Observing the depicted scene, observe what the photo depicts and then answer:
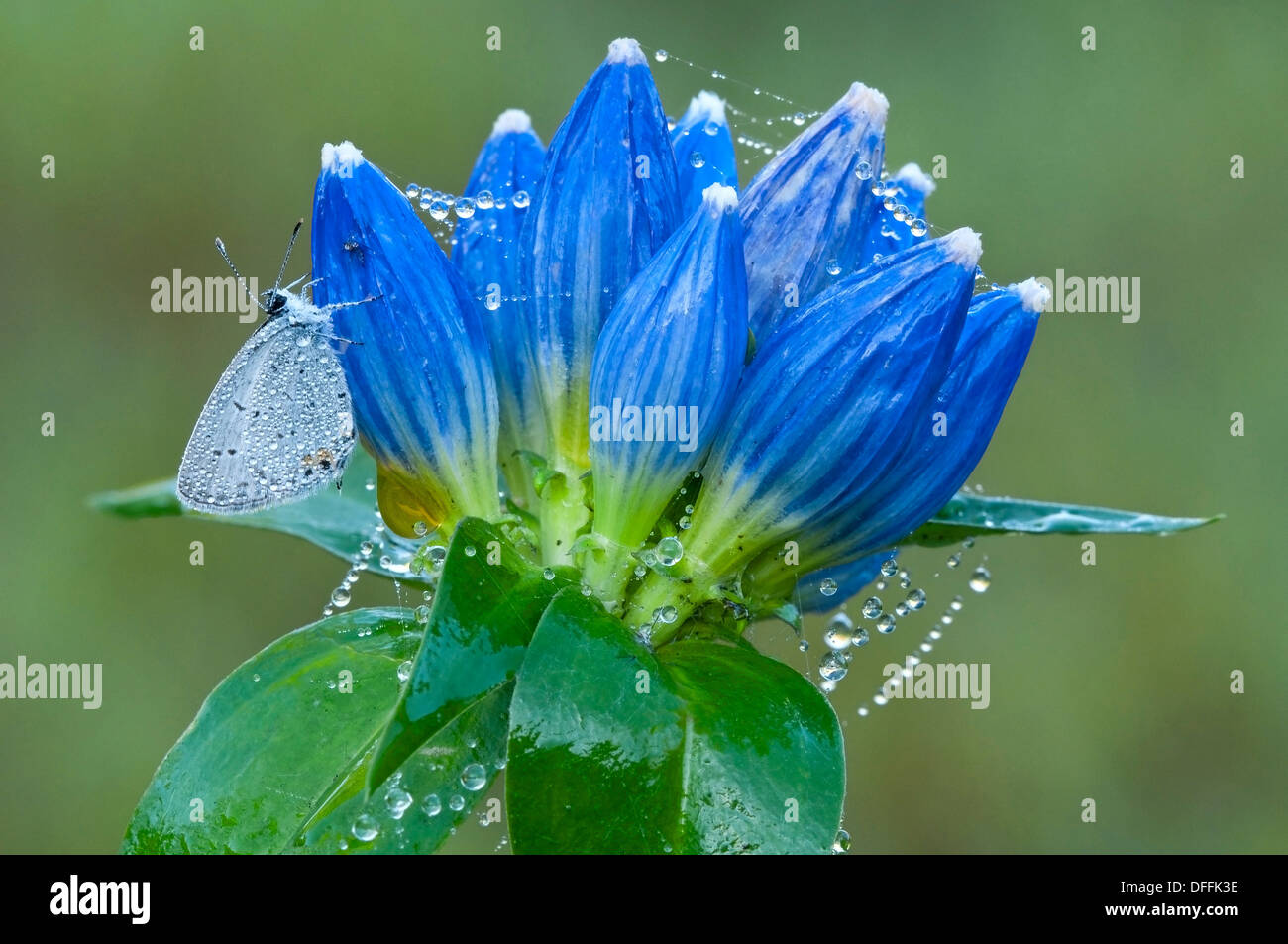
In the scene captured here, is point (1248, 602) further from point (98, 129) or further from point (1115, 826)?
point (98, 129)

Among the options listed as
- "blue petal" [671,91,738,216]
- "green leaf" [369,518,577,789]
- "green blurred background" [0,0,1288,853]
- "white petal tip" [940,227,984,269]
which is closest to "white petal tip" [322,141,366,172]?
"blue petal" [671,91,738,216]

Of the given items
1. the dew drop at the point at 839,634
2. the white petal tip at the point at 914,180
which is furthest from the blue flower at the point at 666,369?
the white petal tip at the point at 914,180

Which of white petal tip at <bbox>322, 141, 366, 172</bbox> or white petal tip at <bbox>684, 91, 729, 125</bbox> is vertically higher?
A: white petal tip at <bbox>684, 91, 729, 125</bbox>

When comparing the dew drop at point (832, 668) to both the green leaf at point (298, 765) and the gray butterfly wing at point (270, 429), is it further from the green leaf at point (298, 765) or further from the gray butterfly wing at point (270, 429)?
the gray butterfly wing at point (270, 429)

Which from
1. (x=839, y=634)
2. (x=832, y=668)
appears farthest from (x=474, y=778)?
(x=839, y=634)

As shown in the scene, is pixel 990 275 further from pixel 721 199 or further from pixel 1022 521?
pixel 721 199

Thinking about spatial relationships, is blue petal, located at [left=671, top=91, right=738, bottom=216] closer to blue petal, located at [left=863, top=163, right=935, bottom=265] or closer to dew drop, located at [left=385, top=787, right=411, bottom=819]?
blue petal, located at [left=863, top=163, right=935, bottom=265]

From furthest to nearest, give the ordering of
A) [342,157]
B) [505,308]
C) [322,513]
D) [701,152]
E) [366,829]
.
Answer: [322,513], [701,152], [505,308], [342,157], [366,829]
